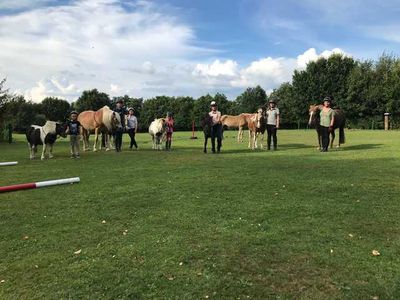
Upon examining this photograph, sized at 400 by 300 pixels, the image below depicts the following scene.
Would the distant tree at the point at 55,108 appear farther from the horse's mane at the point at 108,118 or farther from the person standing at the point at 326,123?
the person standing at the point at 326,123

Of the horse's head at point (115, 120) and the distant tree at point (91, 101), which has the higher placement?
the distant tree at point (91, 101)

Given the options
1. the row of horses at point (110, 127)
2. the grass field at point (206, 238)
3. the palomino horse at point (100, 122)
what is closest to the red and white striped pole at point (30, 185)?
the grass field at point (206, 238)

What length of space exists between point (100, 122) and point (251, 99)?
72.7 m

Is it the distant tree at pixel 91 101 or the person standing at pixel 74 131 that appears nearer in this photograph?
the person standing at pixel 74 131

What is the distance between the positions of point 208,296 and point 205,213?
315cm

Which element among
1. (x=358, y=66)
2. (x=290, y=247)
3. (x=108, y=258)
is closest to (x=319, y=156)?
(x=290, y=247)

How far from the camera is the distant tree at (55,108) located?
90.1 m

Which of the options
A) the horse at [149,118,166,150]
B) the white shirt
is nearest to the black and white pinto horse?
the white shirt

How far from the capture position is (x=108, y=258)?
562 centimetres

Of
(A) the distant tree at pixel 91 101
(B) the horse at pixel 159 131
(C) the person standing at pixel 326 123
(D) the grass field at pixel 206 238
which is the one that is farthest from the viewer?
(A) the distant tree at pixel 91 101

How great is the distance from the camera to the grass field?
15.6 feet

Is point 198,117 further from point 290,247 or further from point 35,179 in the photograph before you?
point 290,247

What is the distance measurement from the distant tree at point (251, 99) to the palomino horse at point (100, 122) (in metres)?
69.7

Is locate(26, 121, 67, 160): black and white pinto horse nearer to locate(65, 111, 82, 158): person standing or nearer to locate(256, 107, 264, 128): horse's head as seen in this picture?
locate(65, 111, 82, 158): person standing
